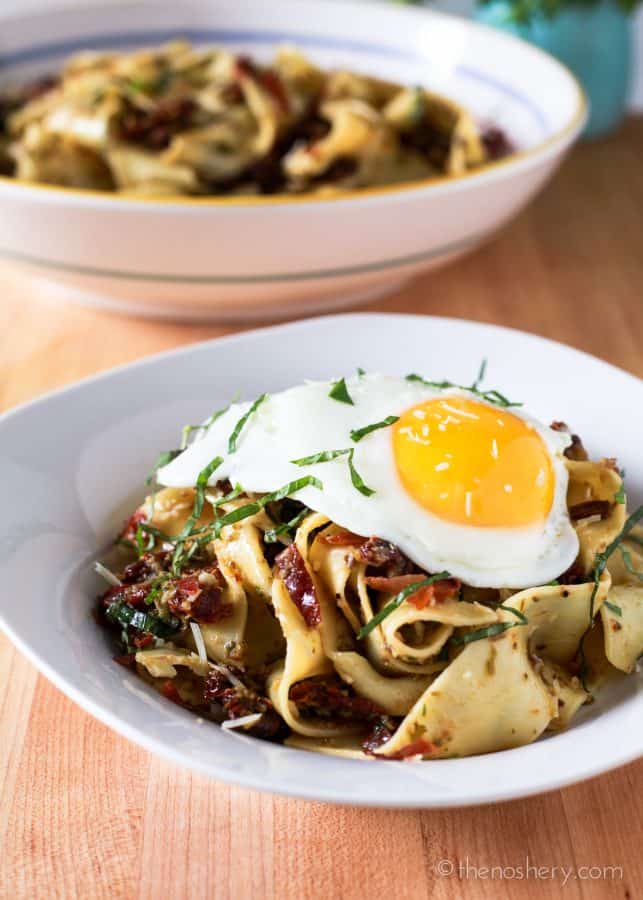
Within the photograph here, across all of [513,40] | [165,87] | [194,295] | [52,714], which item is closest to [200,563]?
[52,714]

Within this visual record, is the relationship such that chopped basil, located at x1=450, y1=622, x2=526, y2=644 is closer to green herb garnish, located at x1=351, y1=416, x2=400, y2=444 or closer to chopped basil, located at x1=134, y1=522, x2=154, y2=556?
green herb garnish, located at x1=351, y1=416, x2=400, y2=444

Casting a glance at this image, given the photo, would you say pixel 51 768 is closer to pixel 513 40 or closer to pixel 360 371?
pixel 360 371

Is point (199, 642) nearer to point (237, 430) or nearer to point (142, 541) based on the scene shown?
point (142, 541)

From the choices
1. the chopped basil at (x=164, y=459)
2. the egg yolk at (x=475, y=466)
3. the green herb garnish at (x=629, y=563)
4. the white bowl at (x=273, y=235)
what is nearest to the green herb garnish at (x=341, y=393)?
the egg yolk at (x=475, y=466)

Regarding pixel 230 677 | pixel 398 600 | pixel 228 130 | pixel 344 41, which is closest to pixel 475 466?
pixel 398 600

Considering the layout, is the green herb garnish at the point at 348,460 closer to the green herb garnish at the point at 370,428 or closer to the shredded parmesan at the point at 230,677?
the green herb garnish at the point at 370,428
